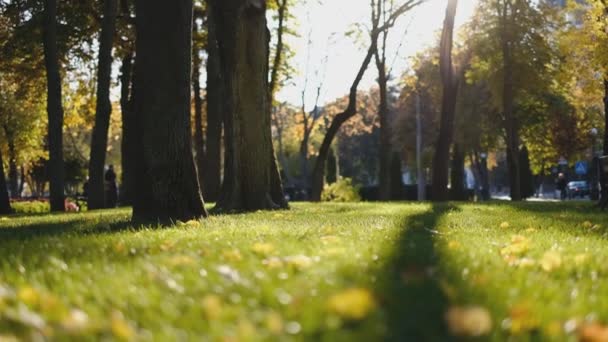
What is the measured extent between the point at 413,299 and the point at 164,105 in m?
6.45

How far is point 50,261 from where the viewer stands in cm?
402

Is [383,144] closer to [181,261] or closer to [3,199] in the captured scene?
[3,199]

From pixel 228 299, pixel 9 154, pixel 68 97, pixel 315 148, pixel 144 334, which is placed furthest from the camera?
pixel 315 148

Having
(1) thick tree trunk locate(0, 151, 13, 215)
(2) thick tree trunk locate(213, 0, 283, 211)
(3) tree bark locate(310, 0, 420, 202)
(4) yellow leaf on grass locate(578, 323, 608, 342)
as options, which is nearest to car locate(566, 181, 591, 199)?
(3) tree bark locate(310, 0, 420, 202)

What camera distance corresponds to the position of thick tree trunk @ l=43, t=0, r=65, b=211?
1938 cm

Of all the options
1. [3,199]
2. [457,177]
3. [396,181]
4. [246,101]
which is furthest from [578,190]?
[246,101]

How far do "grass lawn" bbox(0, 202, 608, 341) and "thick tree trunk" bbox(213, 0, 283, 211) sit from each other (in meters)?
8.81

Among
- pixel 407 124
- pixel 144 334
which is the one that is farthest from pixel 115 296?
pixel 407 124

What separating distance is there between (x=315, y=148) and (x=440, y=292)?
70.6 metres

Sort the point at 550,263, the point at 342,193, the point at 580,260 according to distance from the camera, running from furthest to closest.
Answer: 1. the point at 342,193
2. the point at 580,260
3. the point at 550,263

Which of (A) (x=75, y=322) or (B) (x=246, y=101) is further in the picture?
(B) (x=246, y=101)

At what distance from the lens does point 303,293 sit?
8.66 ft

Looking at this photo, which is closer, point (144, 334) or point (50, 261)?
point (144, 334)

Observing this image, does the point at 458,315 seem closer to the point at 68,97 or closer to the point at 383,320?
the point at 383,320
